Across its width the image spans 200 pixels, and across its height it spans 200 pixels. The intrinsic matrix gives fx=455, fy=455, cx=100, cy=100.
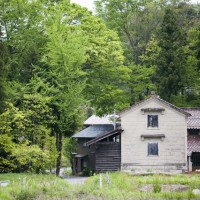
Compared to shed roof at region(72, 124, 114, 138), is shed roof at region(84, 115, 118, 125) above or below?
above

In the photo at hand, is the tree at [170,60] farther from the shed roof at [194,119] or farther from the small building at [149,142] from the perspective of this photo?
the small building at [149,142]

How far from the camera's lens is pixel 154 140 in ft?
132

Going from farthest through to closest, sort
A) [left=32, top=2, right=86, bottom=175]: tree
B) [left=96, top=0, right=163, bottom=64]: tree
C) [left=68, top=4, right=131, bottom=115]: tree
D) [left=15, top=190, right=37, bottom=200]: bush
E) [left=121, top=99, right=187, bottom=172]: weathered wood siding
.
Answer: [left=96, top=0, right=163, bottom=64]: tree → [left=68, top=4, right=131, bottom=115]: tree → [left=121, top=99, right=187, bottom=172]: weathered wood siding → [left=32, top=2, right=86, bottom=175]: tree → [left=15, top=190, right=37, bottom=200]: bush

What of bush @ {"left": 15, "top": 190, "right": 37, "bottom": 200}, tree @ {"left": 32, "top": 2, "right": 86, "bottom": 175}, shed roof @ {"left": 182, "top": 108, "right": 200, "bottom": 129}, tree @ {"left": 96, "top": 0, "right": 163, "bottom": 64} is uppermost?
tree @ {"left": 96, "top": 0, "right": 163, "bottom": 64}

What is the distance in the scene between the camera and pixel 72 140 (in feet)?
179

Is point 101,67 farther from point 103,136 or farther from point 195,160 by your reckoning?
point 195,160

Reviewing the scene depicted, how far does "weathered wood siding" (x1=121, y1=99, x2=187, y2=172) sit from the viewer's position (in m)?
39.8

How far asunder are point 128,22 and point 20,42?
18.5 metres

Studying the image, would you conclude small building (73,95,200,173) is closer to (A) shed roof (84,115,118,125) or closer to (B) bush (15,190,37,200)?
(A) shed roof (84,115,118,125)

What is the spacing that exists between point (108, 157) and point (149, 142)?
3.91 metres

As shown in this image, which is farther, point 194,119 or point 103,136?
point 194,119

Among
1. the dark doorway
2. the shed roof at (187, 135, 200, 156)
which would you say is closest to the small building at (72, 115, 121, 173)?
the shed roof at (187, 135, 200, 156)

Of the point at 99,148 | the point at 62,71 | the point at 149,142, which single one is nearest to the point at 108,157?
the point at 99,148

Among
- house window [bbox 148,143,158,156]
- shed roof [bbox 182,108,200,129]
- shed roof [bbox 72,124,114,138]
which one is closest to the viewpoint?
house window [bbox 148,143,158,156]
